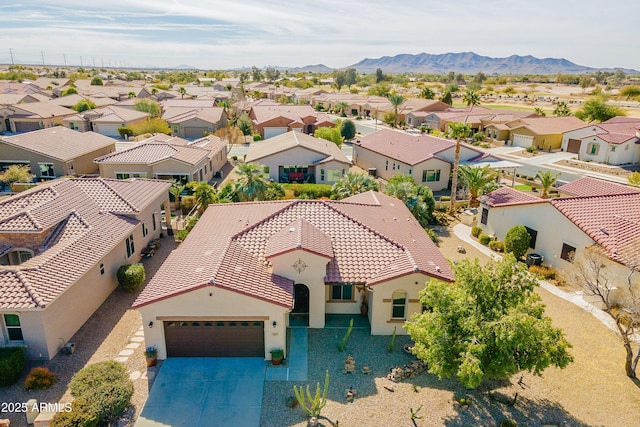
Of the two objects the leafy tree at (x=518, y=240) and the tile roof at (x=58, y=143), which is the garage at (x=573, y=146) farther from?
the tile roof at (x=58, y=143)

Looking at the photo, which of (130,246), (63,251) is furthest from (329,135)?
(63,251)

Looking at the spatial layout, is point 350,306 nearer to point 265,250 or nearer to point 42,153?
point 265,250

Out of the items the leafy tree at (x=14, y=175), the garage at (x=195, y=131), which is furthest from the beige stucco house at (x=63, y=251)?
the garage at (x=195, y=131)

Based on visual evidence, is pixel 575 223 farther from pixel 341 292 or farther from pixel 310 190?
pixel 310 190

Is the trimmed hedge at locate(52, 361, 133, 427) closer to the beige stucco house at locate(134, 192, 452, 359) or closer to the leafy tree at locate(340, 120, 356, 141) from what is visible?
the beige stucco house at locate(134, 192, 452, 359)

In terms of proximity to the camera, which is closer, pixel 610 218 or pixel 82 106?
pixel 610 218

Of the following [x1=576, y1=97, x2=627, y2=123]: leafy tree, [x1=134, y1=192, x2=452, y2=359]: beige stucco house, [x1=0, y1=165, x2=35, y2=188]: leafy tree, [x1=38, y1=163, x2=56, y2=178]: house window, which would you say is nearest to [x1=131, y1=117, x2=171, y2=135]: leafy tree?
[x1=38, y1=163, x2=56, y2=178]: house window
